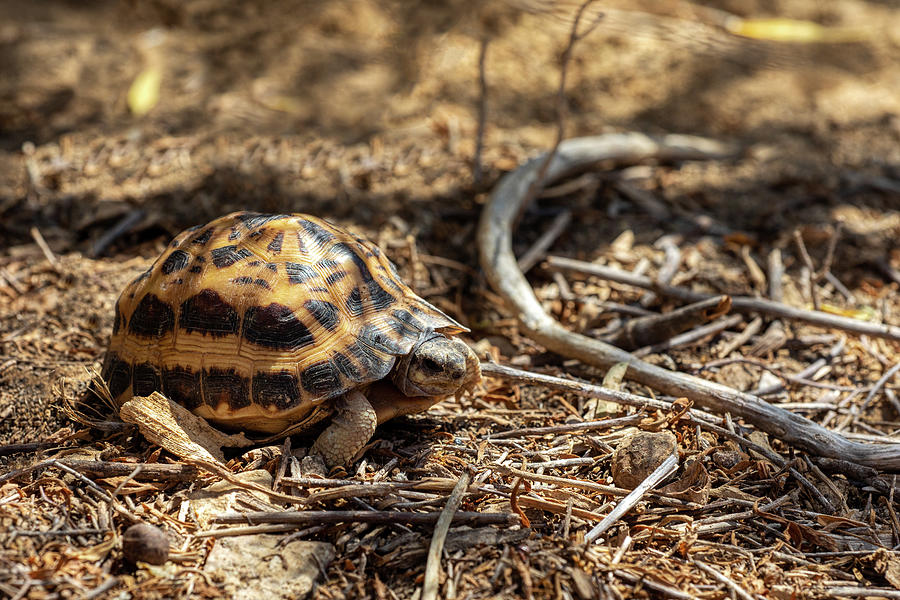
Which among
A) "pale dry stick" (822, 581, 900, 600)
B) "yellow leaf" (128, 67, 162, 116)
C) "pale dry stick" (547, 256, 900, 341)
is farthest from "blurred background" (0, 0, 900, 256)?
"pale dry stick" (822, 581, 900, 600)

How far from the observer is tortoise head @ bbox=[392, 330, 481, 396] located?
3.22 m

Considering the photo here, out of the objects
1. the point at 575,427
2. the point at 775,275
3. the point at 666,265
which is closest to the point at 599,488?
the point at 575,427

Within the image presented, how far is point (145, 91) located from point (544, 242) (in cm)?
399

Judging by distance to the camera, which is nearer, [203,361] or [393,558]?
[393,558]

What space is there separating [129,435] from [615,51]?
6103 millimetres

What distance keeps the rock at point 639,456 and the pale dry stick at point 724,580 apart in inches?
16.1

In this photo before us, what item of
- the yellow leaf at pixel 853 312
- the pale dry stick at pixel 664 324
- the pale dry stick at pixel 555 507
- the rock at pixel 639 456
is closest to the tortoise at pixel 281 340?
the pale dry stick at pixel 555 507

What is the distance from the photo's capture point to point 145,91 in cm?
652

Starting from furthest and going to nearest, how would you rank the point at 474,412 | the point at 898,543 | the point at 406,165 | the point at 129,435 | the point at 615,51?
1. the point at 615,51
2. the point at 406,165
3. the point at 474,412
4. the point at 129,435
5. the point at 898,543

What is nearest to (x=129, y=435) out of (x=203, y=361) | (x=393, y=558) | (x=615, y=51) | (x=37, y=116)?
(x=203, y=361)

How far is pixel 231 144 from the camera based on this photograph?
603 cm

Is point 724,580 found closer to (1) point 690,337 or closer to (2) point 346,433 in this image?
(2) point 346,433

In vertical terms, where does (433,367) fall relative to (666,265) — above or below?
above

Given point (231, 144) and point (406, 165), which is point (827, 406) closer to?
point (406, 165)
